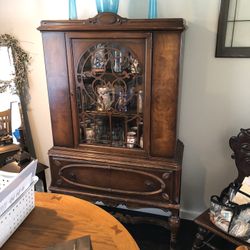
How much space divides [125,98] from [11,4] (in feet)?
4.34

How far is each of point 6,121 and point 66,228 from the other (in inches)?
58.7

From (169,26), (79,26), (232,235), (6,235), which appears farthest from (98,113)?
(232,235)

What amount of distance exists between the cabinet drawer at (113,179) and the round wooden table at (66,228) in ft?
1.90

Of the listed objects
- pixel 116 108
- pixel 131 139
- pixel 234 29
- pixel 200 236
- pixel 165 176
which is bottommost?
pixel 200 236

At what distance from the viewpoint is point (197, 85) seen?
195 centimetres

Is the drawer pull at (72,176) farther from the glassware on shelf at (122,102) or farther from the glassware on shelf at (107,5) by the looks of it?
the glassware on shelf at (107,5)

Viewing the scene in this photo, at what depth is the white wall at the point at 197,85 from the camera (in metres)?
1.83

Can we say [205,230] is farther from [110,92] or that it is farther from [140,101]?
[110,92]

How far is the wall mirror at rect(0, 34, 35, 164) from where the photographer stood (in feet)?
7.09

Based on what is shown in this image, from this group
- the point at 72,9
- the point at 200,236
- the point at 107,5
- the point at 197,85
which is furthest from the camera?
the point at 197,85

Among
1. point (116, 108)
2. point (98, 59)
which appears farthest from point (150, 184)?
point (98, 59)

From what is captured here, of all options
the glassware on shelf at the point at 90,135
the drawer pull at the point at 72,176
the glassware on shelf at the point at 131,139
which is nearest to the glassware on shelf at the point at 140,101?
the glassware on shelf at the point at 131,139

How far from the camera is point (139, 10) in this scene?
1.91 m

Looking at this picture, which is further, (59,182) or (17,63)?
(17,63)
